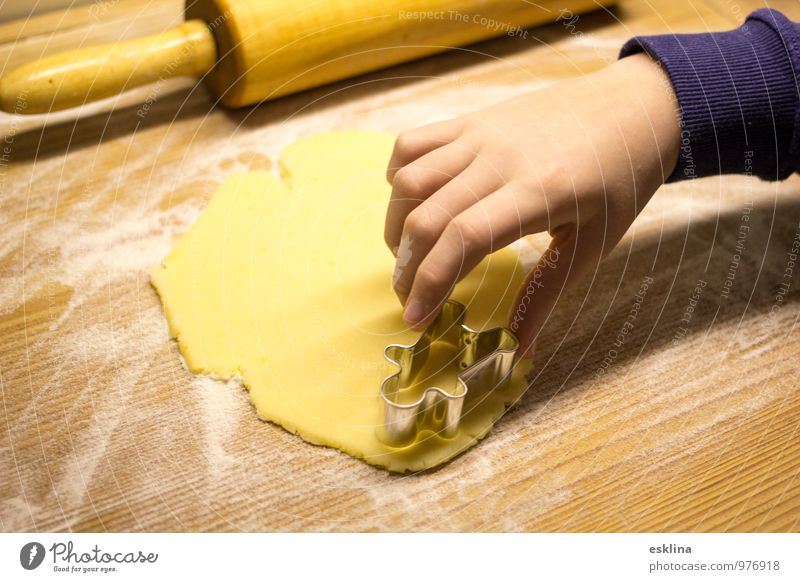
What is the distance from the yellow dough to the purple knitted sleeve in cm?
27

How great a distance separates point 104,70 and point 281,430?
600 millimetres

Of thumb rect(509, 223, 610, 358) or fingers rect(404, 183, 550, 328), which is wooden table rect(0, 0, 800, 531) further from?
fingers rect(404, 183, 550, 328)

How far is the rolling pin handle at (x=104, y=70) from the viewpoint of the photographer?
966 mm

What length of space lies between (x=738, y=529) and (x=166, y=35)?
996 millimetres

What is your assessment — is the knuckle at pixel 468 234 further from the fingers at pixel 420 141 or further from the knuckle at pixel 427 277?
the fingers at pixel 420 141

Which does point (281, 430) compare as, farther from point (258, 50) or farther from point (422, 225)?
point (258, 50)

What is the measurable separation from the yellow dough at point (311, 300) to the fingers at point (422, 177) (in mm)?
126

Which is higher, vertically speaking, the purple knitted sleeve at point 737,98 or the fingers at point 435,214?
the purple knitted sleeve at point 737,98

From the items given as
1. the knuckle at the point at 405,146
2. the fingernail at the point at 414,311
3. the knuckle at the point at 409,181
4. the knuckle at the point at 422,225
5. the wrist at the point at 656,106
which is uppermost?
the wrist at the point at 656,106

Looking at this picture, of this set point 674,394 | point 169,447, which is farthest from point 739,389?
point 169,447

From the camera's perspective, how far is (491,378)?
783 millimetres

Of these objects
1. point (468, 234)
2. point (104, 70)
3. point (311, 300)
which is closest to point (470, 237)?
point (468, 234)

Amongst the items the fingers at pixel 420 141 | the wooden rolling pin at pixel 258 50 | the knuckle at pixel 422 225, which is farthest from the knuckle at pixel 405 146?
the wooden rolling pin at pixel 258 50

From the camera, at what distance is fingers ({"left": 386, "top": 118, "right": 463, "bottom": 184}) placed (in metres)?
0.79
